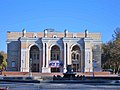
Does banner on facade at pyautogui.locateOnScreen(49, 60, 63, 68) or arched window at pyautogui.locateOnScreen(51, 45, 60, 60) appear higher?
arched window at pyautogui.locateOnScreen(51, 45, 60, 60)

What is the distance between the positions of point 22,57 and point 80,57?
15622mm

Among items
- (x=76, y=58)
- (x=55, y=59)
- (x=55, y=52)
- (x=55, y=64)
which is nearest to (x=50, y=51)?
(x=55, y=52)

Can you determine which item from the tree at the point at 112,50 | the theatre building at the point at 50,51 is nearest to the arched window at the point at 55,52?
the theatre building at the point at 50,51

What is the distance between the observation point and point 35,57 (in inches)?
3777

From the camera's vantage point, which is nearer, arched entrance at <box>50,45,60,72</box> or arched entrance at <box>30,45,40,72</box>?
arched entrance at <box>50,45,60,72</box>

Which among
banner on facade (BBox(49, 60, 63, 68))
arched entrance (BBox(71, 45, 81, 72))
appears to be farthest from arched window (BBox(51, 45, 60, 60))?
arched entrance (BBox(71, 45, 81, 72))

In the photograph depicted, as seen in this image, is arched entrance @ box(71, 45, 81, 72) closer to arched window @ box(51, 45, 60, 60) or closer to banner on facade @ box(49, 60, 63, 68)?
arched window @ box(51, 45, 60, 60)

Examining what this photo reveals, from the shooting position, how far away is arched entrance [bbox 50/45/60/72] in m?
93.2

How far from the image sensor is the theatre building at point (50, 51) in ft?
305

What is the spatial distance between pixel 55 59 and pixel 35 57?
5.49m

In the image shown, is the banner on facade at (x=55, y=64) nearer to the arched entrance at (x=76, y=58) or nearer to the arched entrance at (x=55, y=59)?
the arched entrance at (x=55, y=59)

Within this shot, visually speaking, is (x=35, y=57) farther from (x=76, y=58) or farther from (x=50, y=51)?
(x=76, y=58)

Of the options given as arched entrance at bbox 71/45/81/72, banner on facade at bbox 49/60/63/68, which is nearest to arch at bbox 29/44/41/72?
banner on facade at bbox 49/60/63/68

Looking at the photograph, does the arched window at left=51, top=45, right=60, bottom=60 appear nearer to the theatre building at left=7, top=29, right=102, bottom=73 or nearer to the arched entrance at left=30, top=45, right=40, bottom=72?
the theatre building at left=7, top=29, right=102, bottom=73
